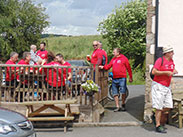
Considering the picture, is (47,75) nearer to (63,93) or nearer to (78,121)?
(63,93)

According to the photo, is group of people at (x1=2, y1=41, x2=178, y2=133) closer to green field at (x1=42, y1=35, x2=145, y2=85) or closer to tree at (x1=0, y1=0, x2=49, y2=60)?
tree at (x1=0, y1=0, x2=49, y2=60)

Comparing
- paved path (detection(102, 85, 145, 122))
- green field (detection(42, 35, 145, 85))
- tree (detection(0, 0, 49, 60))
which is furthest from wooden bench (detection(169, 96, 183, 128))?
green field (detection(42, 35, 145, 85))

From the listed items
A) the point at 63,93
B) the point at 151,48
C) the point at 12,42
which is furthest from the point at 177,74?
the point at 12,42

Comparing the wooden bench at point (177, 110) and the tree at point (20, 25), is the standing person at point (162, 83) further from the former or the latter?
the tree at point (20, 25)

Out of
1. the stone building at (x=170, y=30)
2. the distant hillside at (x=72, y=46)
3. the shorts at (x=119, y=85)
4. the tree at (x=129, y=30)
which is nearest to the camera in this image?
the stone building at (x=170, y=30)

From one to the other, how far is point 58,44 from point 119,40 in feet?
88.8

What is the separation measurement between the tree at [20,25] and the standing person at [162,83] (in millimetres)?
24210

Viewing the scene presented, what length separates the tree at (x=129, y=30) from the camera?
27.3 meters

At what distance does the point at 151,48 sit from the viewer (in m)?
8.89

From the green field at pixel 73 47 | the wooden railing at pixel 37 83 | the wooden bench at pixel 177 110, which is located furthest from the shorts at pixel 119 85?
the green field at pixel 73 47

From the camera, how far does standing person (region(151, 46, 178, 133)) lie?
7.62 m

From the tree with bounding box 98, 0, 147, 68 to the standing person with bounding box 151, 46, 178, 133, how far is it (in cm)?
1822

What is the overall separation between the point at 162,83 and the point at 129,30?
21.2 meters

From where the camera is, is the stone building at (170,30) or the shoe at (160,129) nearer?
the shoe at (160,129)
